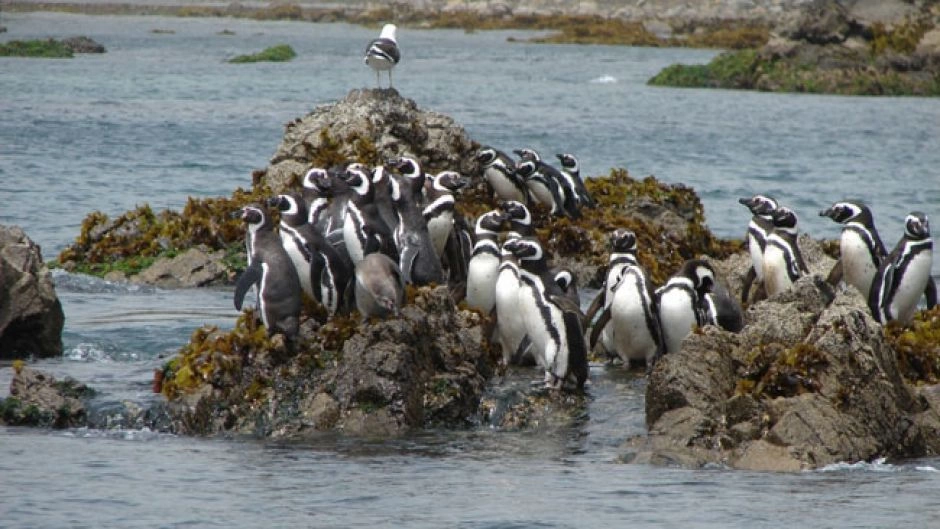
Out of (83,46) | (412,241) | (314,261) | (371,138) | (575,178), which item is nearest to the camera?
(314,261)

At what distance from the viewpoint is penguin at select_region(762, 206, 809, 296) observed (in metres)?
12.9

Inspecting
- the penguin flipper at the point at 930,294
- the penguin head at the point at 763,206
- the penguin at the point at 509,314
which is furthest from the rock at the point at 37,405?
the penguin flipper at the point at 930,294

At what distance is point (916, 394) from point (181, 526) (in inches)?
193

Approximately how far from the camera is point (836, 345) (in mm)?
9609

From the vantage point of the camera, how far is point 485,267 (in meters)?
11.9

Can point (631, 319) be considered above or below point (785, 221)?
below

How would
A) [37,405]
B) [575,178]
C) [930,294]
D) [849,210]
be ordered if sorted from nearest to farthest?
[37,405] < [930,294] < [849,210] < [575,178]

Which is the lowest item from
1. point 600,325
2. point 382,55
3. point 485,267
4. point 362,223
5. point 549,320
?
point 600,325

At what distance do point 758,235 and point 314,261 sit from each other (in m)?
4.58

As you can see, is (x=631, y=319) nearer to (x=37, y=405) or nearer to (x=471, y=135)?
(x=37, y=405)

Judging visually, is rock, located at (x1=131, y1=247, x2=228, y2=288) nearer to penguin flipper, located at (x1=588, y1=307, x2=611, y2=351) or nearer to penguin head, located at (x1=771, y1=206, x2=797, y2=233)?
penguin flipper, located at (x1=588, y1=307, x2=611, y2=351)

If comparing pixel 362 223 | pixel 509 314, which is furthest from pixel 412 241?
pixel 509 314

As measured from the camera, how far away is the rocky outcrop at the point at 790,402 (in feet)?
30.6

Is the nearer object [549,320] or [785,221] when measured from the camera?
[549,320]
